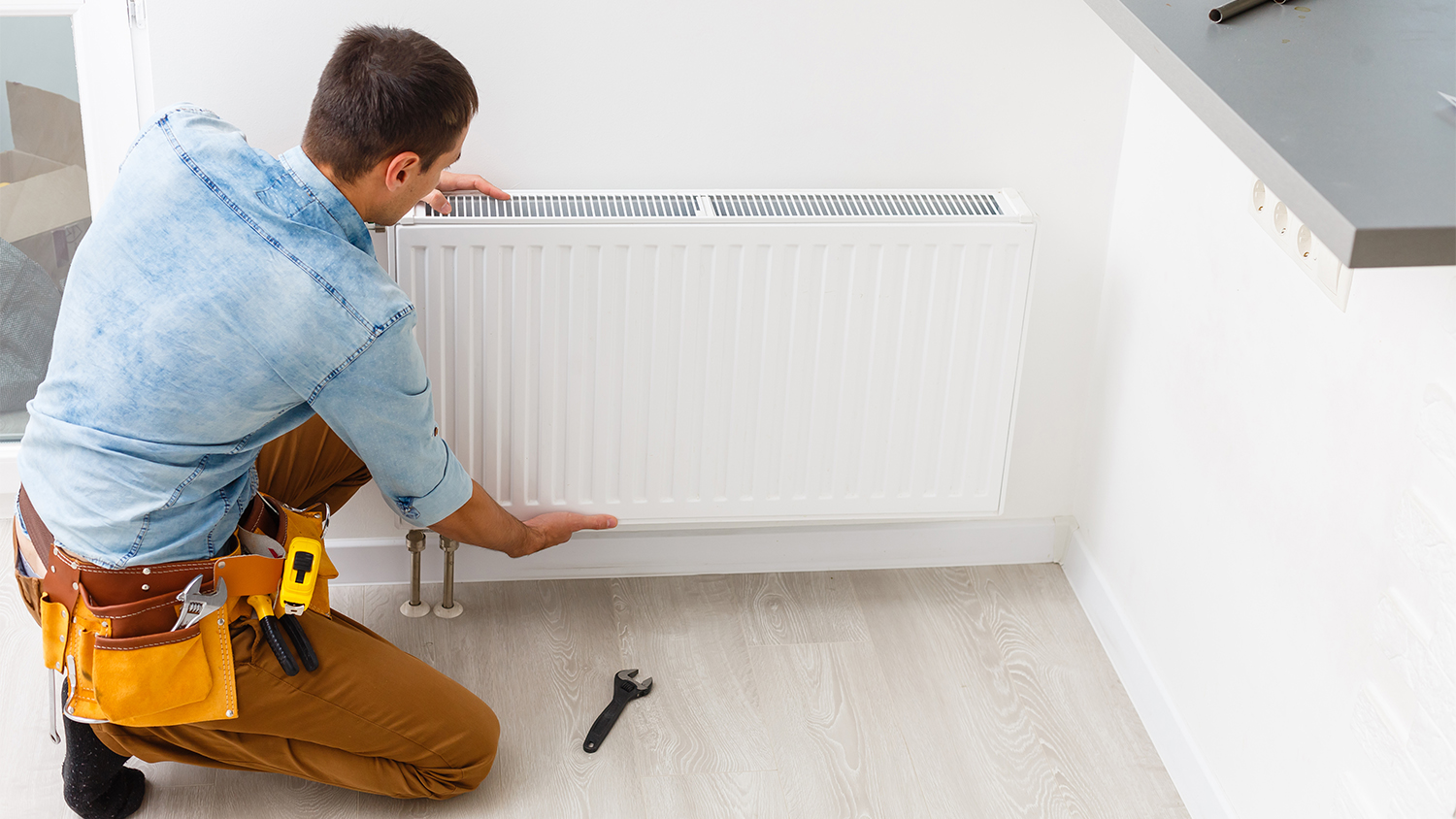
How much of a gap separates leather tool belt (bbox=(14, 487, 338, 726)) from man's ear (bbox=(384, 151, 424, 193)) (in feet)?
1.67

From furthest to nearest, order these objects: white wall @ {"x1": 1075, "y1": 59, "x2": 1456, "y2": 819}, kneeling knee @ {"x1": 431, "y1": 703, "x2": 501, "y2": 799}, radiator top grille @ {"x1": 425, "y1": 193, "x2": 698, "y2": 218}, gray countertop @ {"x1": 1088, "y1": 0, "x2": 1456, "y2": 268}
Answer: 1. radiator top grille @ {"x1": 425, "y1": 193, "x2": 698, "y2": 218}
2. kneeling knee @ {"x1": 431, "y1": 703, "x2": 501, "y2": 799}
3. white wall @ {"x1": 1075, "y1": 59, "x2": 1456, "y2": 819}
4. gray countertop @ {"x1": 1088, "y1": 0, "x2": 1456, "y2": 268}

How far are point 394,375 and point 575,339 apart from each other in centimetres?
43

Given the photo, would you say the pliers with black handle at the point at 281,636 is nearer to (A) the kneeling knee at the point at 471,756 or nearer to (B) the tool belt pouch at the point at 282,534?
(B) the tool belt pouch at the point at 282,534

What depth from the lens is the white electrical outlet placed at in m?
1.42

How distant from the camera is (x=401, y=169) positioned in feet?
4.86

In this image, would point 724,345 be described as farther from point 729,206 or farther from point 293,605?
point 293,605


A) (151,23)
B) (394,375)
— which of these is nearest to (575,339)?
(394,375)

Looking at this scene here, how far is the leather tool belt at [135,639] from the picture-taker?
58.9 inches

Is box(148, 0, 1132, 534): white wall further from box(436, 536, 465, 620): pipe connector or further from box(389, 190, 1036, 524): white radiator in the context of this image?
box(436, 536, 465, 620): pipe connector

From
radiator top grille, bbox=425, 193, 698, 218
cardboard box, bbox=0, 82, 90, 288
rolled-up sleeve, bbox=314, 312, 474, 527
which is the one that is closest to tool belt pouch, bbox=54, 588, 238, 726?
rolled-up sleeve, bbox=314, 312, 474, 527

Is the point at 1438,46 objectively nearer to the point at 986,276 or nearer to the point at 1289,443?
the point at 1289,443

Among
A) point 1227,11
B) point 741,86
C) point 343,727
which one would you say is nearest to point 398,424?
point 343,727

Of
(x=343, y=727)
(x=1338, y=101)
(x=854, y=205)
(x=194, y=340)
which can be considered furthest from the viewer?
(x=854, y=205)

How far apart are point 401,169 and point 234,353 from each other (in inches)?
11.4
